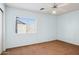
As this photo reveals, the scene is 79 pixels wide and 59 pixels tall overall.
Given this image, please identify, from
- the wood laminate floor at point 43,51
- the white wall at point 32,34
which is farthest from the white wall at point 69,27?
the wood laminate floor at point 43,51

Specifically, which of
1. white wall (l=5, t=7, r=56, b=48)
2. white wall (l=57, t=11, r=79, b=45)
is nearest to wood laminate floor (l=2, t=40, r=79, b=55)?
white wall (l=5, t=7, r=56, b=48)

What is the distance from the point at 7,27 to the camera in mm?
2795

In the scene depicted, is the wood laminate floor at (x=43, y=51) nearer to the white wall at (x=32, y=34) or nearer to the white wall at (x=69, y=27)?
the white wall at (x=32, y=34)

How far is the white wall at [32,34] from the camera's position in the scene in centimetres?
284

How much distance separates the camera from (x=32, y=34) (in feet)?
11.5

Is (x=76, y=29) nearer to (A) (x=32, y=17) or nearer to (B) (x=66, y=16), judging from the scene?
(B) (x=66, y=16)

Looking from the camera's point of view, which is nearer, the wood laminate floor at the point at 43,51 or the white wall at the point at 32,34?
the wood laminate floor at the point at 43,51

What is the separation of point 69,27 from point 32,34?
1.73 m

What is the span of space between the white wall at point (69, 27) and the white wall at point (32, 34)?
0.33m

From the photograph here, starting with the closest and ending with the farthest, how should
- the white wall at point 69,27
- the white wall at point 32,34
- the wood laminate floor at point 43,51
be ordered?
the wood laminate floor at point 43,51 → the white wall at point 32,34 → the white wall at point 69,27

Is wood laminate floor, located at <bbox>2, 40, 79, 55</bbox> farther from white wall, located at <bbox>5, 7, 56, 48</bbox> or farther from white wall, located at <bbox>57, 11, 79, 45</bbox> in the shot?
white wall, located at <bbox>57, 11, 79, 45</bbox>

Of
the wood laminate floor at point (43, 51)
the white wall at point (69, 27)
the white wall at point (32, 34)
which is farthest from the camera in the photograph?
the white wall at point (69, 27)

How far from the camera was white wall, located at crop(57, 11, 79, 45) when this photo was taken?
3.42 m

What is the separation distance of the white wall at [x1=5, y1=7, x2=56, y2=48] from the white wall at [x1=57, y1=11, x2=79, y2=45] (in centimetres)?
33
